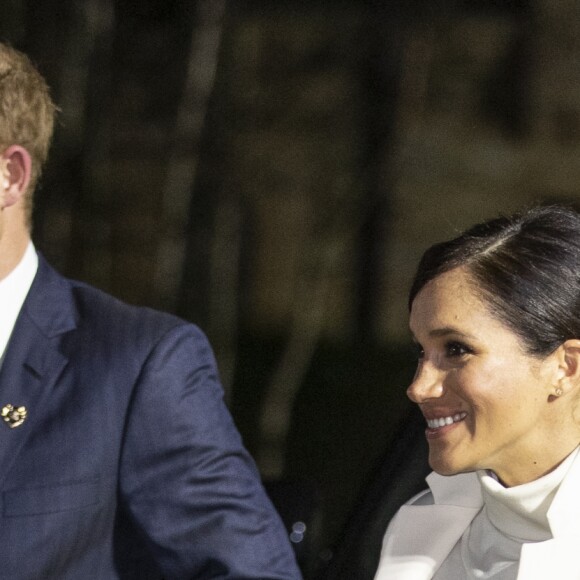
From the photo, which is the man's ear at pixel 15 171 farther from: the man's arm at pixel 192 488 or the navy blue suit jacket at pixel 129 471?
the man's arm at pixel 192 488

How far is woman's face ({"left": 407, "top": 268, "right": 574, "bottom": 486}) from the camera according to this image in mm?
1847

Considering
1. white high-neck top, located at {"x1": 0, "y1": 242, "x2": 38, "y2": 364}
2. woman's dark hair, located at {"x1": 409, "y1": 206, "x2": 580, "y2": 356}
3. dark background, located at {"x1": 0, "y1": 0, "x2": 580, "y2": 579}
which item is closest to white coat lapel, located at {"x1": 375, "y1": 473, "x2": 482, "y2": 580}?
woman's dark hair, located at {"x1": 409, "y1": 206, "x2": 580, "y2": 356}

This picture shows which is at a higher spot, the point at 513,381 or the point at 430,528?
the point at 513,381

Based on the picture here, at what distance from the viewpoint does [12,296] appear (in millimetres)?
2189

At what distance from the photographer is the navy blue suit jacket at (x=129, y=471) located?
79.5 inches

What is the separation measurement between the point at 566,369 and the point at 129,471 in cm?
68

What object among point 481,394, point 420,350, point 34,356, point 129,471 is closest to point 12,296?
point 34,356

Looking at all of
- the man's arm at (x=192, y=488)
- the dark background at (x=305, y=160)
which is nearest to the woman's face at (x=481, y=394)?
the man's arm at (x=192, y=488)

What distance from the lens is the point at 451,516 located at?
209 cm

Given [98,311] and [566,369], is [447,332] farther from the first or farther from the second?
[98,311]

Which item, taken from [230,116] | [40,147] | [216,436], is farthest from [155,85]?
[216,436]

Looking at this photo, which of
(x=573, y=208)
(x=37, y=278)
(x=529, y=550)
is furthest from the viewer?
(x=37, y=278)

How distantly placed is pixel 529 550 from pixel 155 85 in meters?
3.57

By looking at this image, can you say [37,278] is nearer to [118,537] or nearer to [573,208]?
[118,537]
